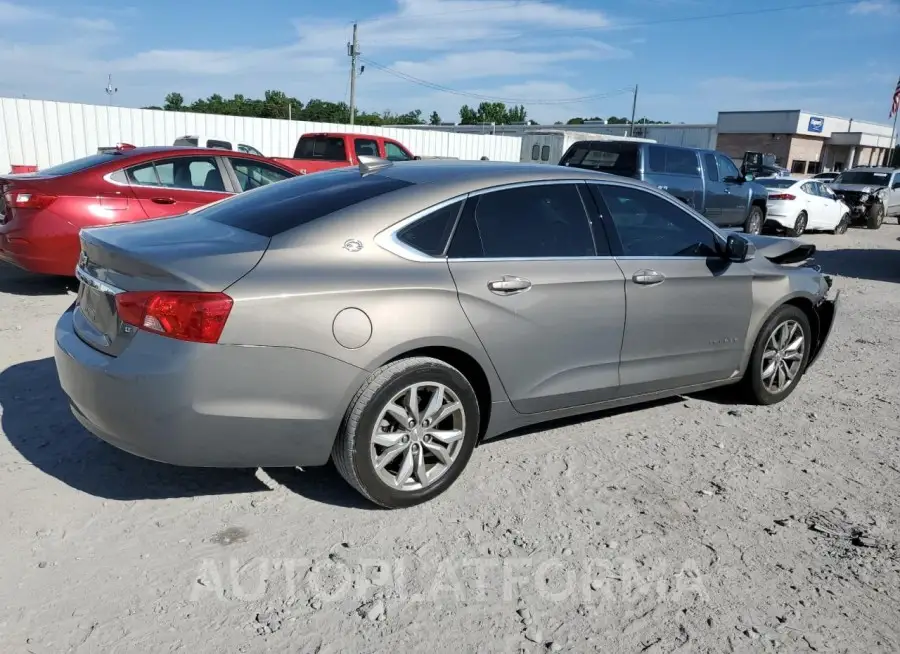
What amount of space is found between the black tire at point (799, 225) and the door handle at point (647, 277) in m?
14.6

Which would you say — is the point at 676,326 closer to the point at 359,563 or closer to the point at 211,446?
the point at 359,563

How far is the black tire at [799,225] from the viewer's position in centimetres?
1697

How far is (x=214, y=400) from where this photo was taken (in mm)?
2885

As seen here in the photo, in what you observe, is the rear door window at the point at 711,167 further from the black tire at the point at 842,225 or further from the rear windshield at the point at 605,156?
the black tire at the point at 842,225

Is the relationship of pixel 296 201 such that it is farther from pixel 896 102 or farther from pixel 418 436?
pixel 896 102

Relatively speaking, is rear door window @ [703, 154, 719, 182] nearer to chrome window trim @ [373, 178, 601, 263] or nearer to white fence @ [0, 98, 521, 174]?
chrome window trim @ [373, 178, 601, 263]

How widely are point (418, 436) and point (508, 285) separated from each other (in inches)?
34.1

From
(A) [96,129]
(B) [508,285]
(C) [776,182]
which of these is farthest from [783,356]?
(A) [96,129]

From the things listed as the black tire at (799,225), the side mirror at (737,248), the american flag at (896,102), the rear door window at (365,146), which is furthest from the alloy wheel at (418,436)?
the american flag at (896,102)

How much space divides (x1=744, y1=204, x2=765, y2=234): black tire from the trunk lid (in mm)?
13757

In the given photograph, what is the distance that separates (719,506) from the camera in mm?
3654

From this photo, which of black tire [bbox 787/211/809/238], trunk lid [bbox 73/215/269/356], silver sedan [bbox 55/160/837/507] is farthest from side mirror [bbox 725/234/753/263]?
black tire [bbox 787/211/809/238]

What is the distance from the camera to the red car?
6.64m

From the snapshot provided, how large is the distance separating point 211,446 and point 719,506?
8.23ft
